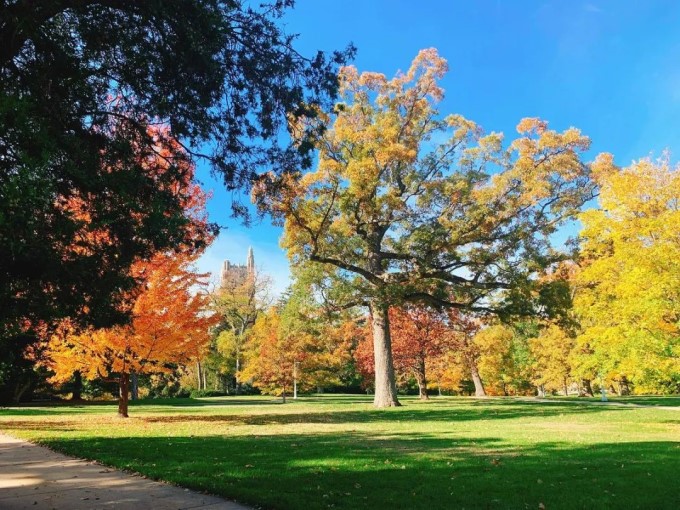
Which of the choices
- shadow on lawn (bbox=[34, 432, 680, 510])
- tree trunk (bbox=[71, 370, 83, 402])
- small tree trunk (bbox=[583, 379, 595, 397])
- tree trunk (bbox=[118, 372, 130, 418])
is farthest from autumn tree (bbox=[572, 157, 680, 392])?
small tree trunk (bbox=[583, 379, 595, 397])

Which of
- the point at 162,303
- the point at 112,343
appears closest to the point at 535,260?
the point at 162,303

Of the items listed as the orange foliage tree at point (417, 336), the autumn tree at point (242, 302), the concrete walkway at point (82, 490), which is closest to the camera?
the concrete walkway at point (82, 490)

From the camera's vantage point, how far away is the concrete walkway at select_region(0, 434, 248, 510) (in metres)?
5.41

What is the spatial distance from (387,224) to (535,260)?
663 cm

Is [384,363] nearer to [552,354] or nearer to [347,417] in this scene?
[347,417]

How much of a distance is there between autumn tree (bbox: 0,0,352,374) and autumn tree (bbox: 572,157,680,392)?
9.94 meters

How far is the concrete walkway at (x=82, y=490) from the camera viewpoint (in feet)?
17.8

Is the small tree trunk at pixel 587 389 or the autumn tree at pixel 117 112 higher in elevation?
the autumn tree at pixel 117 112

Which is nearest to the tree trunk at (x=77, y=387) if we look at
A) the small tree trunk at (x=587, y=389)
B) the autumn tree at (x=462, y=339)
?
the autumn tree at (x=462, y=339)

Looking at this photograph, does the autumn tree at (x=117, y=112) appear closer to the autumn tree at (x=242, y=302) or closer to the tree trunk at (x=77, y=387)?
the tree trunk at (x=77, y=387)

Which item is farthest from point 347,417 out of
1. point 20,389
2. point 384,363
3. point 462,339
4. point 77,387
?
point 77,387

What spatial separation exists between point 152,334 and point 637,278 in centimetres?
1382

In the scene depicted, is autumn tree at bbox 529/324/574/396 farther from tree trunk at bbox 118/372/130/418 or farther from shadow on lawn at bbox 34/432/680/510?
shadow on lawn at bbox 34/432/680/510

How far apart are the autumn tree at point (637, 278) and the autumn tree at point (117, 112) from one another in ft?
32.6
